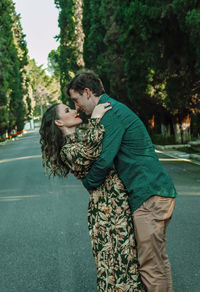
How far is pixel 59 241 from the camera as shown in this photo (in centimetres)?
554

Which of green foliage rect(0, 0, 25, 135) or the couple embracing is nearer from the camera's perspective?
the couple embracing

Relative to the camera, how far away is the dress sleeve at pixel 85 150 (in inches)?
96.3

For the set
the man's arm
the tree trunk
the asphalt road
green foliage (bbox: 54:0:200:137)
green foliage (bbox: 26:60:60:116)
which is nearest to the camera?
the man's arm

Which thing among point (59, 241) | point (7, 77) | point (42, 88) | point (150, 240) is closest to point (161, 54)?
point (59, 241)

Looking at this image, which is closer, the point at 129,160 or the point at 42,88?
the point at 129,160

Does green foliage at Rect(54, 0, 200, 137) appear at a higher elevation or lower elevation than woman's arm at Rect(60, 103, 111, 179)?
higher

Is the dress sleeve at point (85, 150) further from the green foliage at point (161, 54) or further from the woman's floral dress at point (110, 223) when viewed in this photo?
the green foliage at point (161, 54)

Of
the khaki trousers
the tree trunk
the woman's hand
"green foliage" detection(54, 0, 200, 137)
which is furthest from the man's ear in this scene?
the tree trunk

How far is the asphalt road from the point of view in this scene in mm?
4125

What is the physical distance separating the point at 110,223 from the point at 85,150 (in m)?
0.48

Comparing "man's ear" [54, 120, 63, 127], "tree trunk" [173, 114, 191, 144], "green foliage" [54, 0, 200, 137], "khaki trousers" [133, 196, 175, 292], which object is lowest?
"tree trunk" [173, 114, 191, 144]

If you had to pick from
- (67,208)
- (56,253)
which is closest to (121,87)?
(67,208)

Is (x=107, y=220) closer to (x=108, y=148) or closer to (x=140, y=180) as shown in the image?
(x=140, y=180)

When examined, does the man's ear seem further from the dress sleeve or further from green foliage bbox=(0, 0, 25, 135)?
green foliage bbox=(0, 0, 25, 135)
